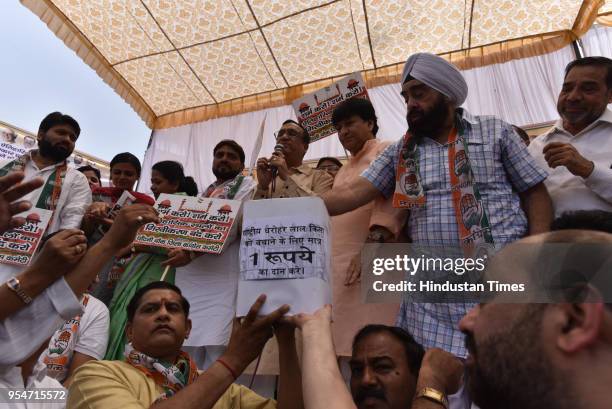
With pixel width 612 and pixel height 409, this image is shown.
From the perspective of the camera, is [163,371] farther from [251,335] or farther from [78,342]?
[78,342]

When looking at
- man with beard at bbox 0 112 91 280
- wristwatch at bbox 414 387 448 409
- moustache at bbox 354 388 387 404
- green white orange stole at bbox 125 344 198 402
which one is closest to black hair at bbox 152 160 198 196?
man with beard at bbox 0 112 91 280

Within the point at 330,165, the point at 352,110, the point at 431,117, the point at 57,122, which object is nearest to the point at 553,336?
the point at 431,117

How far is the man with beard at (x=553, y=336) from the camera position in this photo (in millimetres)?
707

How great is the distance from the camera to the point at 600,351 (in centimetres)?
70

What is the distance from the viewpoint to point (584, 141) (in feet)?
6.25

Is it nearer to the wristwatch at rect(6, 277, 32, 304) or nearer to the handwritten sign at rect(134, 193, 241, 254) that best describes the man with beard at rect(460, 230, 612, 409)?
the wristwatch at rect(6, 277, 32, 304)

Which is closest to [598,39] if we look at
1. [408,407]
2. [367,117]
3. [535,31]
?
[535,31]

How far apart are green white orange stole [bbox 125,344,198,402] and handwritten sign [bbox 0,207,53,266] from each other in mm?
1062

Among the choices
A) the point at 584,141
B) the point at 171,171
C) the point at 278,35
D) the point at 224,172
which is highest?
the point at 278,35

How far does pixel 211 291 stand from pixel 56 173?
1377 mm

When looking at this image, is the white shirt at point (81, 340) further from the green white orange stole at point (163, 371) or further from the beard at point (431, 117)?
the beard at point (431, 117)

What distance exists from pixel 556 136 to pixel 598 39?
4.44m

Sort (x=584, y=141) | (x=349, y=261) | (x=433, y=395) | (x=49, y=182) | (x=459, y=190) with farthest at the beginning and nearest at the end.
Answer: (x=49, y=182), (x=349, y=261), (x=584, y=141), (x=459, y=190), (x=433, y=395)

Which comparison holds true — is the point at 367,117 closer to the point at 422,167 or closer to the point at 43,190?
the point at 422,167
